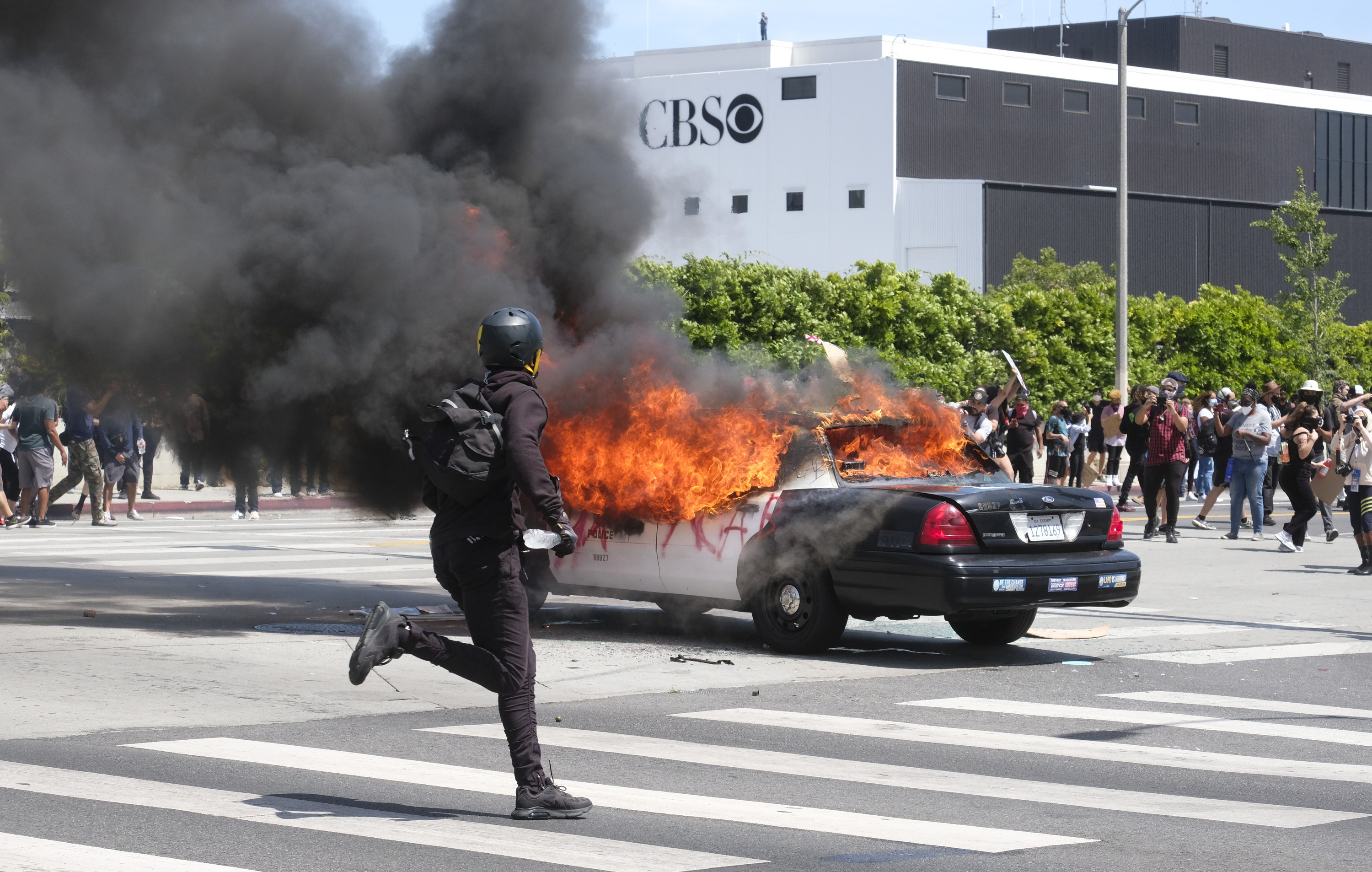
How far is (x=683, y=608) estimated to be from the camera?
38.2 feet

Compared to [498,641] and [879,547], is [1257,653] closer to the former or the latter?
[879,547]

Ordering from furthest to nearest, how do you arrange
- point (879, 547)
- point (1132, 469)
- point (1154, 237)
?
point (1154, 237) → point (1132, 469) → point (879, 547)

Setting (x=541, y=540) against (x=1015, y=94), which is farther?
(x=1015, y=94)

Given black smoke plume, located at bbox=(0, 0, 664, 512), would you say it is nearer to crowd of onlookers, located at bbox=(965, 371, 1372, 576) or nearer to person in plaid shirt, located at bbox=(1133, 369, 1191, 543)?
crowd of onlookers, located at bbox=(965, 371, 1372, 576)

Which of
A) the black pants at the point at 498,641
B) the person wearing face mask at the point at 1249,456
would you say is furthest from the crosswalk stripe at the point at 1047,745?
the person wearing face mask at the point at 1249,456

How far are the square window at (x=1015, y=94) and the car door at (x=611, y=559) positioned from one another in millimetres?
65577

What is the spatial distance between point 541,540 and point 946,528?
13.8 feet

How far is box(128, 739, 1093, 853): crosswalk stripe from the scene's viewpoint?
19.5 feet

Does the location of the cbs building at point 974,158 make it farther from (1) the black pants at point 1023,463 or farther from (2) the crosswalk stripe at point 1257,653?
(2) the crosswalk stripe at point 1257,653

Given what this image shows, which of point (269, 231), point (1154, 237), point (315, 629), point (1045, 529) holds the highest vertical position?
point (1154, 237)

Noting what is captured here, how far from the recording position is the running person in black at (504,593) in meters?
6.11

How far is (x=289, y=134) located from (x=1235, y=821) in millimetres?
7989

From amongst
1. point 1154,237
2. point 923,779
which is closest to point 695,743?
point 923,779

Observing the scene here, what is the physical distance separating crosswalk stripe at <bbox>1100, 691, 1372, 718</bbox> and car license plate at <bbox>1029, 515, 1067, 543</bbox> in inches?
43.5
